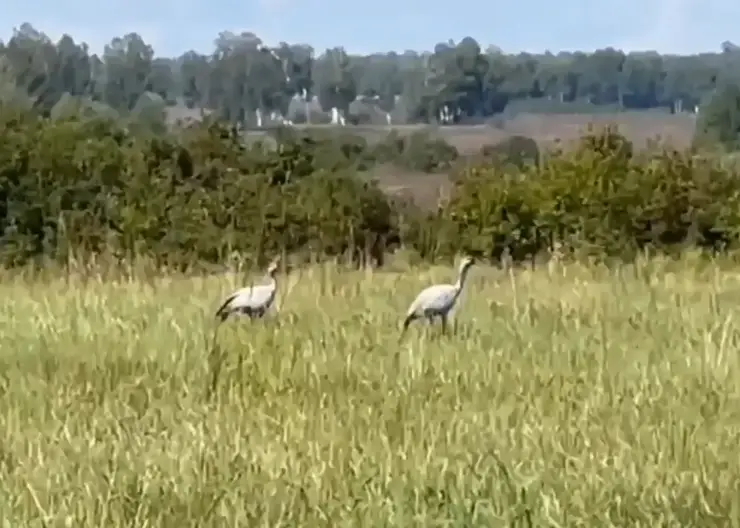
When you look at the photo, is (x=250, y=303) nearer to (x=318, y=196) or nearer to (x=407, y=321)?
(x=407, y=321)

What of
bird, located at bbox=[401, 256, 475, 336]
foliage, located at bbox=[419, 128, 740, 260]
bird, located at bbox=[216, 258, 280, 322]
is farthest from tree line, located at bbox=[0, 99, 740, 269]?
bird, located at bbox=[401, 256, 475, 336]

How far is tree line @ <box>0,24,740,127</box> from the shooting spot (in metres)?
97.7

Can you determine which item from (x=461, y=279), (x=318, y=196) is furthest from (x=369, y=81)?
(x=461, y=279)

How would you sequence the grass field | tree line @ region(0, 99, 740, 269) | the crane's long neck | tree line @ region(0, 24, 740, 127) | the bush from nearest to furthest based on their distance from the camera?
the grass field → the crane's long neck → tree line @ region(0, 99, 740, 269) → the bush → tree line @ region(0, 24, 740, 127)

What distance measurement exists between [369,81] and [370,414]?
127543mm

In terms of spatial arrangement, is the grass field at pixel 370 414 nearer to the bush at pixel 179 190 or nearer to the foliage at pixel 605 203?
the bush at pixel 179 190

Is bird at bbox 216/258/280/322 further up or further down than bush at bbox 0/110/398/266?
further up

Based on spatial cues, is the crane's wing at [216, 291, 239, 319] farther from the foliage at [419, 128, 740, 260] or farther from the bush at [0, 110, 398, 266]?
the foliage at [419, 128, 740, 260]

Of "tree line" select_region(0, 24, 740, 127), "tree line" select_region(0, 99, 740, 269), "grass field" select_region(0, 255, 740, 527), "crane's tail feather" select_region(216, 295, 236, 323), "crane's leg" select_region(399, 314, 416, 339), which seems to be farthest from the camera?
"tree line" select_region(0, 24, 740, 127)

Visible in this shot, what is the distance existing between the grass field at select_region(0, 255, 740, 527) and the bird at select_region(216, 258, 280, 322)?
11 centimetres

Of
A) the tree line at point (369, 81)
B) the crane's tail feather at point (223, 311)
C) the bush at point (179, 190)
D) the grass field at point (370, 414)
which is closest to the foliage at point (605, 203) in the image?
the bush at point (179, 190)

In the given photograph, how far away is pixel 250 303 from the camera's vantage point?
6047 mm

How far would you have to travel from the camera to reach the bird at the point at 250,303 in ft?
19.6

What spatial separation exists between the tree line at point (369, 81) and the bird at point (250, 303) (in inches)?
3174
